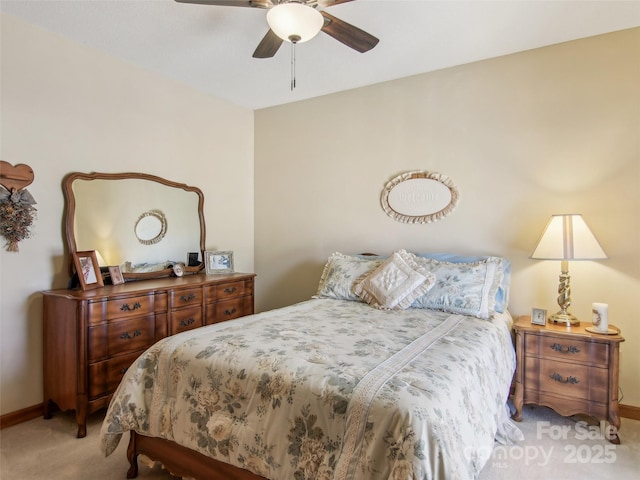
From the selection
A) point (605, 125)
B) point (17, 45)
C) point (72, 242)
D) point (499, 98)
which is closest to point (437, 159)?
point (499, 98)

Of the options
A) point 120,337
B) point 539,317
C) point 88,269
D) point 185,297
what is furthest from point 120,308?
point 539,317

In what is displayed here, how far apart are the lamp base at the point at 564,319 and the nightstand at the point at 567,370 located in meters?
0.03

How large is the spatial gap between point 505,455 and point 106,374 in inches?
98.8

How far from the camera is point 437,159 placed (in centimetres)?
333

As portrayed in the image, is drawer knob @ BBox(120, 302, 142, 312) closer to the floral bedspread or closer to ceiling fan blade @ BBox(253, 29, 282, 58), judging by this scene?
the floral bedspread

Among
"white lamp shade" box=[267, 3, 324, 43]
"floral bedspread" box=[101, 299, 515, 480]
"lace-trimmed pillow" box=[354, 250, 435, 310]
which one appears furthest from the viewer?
"lace-trimmed pillow" box=[354, 250, 435, 310]

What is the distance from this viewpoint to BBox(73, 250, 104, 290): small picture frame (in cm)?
264

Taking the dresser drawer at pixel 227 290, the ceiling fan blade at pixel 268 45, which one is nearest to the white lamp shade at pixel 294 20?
the ceiling fan blade at pixel 268 45

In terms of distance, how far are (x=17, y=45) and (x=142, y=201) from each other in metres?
1.32

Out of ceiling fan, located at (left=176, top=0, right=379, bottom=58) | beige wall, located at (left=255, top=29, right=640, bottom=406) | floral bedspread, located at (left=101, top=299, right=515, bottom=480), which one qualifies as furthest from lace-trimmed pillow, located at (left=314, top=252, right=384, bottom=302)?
ceiling fan, located at (left=176, top=0, right=379, bottom=58)

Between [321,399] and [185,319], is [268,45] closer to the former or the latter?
[321,399]

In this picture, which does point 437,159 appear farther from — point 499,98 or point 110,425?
point 110,425

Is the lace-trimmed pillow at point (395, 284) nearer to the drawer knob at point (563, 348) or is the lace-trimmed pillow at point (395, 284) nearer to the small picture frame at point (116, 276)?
the drawer knob at point (563, 348)

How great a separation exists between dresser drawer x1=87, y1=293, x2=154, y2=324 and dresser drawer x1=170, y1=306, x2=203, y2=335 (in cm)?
23
